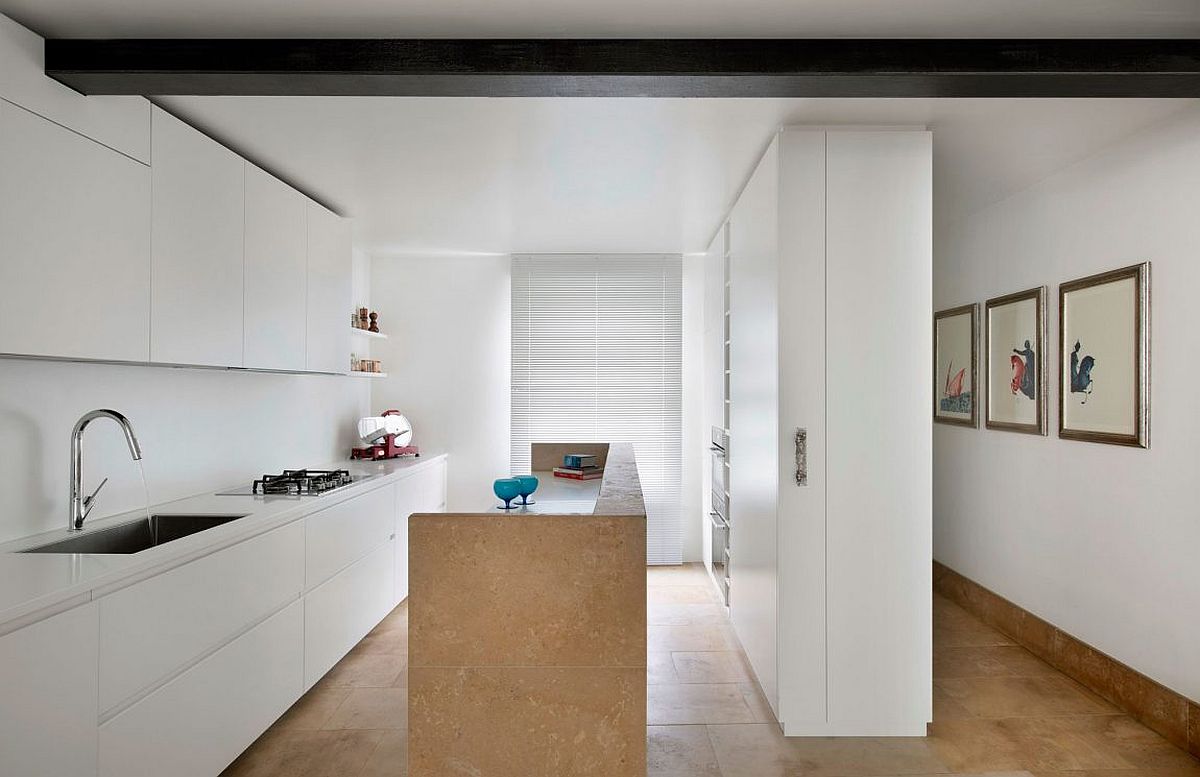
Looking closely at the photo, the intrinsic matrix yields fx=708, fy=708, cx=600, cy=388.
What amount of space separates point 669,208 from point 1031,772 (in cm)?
319

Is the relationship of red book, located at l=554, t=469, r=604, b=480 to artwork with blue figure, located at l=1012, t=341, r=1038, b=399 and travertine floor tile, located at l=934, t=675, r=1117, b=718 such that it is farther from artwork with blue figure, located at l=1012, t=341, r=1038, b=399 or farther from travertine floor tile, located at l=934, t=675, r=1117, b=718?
artwork with blue figure, located at l=1012, t=341, r=1038, b=399

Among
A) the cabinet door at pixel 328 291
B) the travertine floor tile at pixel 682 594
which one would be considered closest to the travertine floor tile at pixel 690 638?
the travertine floor tile at pixel 682 594

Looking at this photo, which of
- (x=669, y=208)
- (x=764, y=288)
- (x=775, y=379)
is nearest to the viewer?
(x=775, y=379)

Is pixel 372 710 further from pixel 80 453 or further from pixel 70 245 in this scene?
pixel 70 245

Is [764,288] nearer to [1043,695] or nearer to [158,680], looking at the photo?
[1043,695]

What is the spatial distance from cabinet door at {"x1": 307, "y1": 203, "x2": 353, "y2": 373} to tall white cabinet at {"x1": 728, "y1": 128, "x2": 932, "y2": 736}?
255cm

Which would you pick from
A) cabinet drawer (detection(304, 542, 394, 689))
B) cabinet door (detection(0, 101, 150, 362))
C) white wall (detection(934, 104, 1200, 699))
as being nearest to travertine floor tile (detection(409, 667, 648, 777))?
cabinet drawer (detection(304, 542, 394, 689))

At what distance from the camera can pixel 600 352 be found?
577cm

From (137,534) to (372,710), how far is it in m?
1.25

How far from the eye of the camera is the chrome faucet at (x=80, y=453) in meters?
2.38

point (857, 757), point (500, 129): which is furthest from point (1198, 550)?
point (500, 129)

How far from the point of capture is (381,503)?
4227mm

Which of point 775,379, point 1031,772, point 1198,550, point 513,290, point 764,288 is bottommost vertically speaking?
point 1031,772

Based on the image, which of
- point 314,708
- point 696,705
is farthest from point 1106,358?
point 314,708
